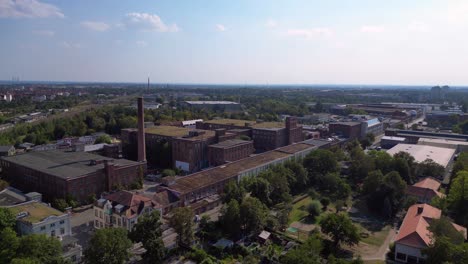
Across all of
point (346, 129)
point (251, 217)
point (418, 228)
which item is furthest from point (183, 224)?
point (346, 129)

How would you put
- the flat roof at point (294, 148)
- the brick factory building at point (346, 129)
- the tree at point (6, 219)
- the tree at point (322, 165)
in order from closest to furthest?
1. the tree at point (6, 219)
2. the tree at point (322, 165)
3. the flat roof at point (294, 148)
4. the brick factory building at point (346, 129)

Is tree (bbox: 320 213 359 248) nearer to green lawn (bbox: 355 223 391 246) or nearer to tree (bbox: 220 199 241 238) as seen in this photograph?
green lawn (bbox: 355 223 391 246)

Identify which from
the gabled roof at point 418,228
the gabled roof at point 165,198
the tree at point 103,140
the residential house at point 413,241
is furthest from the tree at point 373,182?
the tree at point 103,140

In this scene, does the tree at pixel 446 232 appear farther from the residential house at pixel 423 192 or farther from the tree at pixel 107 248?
the tree at pixel 107 248

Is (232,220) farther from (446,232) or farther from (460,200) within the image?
(460,200)

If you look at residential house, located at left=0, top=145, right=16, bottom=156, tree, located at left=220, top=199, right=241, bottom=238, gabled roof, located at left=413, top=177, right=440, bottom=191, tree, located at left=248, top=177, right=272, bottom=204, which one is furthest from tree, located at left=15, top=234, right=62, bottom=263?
residential house, located at left=0, top=145, right=16, bottom=156

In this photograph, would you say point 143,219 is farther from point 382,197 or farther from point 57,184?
point 382,197

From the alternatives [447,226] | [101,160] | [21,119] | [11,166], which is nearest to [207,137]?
[101,160]
